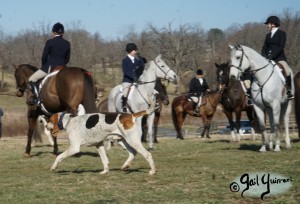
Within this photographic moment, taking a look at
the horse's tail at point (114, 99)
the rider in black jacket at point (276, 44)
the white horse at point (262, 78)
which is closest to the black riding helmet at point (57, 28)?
the horse's tail at point (114, 99)

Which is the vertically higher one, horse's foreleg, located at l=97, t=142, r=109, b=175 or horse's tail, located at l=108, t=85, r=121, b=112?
horse's tail, located at l=108, t=85, r=121, b=112

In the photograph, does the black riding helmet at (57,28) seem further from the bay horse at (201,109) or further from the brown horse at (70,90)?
Result: the bay horse at (201,109)

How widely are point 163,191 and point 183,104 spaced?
18143 mm

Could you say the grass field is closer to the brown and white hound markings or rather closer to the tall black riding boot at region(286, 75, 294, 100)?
the brown and white hound markings

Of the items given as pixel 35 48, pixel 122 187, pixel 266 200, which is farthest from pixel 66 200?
pixel 35 48

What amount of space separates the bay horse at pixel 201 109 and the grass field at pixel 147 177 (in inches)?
399

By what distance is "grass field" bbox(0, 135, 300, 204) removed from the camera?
864 centimetres

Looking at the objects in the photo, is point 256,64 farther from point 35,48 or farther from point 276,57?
point 35,48

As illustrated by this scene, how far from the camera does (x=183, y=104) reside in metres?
27.1

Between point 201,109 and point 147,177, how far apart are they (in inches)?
621

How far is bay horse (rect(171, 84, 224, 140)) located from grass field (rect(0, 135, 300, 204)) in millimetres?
10129

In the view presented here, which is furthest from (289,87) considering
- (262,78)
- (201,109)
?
(201,109)

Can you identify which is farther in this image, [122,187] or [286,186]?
[122,187]

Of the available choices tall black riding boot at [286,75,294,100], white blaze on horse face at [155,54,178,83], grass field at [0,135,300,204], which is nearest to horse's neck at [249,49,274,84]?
tall black riding boot at [286,75,294,100]
